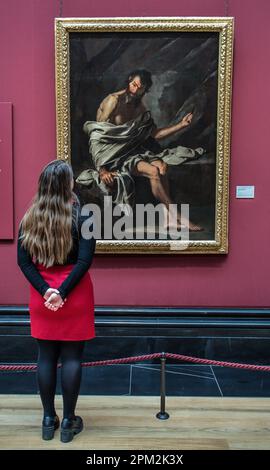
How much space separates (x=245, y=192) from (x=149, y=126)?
134cm

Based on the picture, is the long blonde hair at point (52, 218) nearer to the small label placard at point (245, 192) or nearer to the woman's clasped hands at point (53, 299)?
the woman's clasped hands at point (53, 299)

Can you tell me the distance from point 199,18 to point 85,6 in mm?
1275

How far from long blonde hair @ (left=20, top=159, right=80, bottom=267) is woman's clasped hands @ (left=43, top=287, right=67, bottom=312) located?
0.17 meters

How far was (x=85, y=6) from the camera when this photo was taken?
499 cm

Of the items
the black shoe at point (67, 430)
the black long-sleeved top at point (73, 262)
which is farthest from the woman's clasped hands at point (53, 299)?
the black shoe at point (67, 430)

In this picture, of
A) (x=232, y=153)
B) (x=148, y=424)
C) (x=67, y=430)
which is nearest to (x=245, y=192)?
(x=232, y=153)

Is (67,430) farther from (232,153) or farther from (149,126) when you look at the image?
(232,153)

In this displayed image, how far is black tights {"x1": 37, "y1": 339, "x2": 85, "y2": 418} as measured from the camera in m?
2.96

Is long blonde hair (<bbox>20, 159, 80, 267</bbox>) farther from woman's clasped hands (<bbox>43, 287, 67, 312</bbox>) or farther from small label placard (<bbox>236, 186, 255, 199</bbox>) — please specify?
small label placard (<bbox>236, 186, 255, 199</bbox>)

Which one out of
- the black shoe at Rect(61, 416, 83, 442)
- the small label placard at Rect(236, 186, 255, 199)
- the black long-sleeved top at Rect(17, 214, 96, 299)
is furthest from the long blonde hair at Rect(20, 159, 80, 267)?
the small label placard at Rect(236, 186, 255, 199)

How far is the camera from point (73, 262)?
116 inches

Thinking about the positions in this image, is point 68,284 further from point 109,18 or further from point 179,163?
point 109,18
